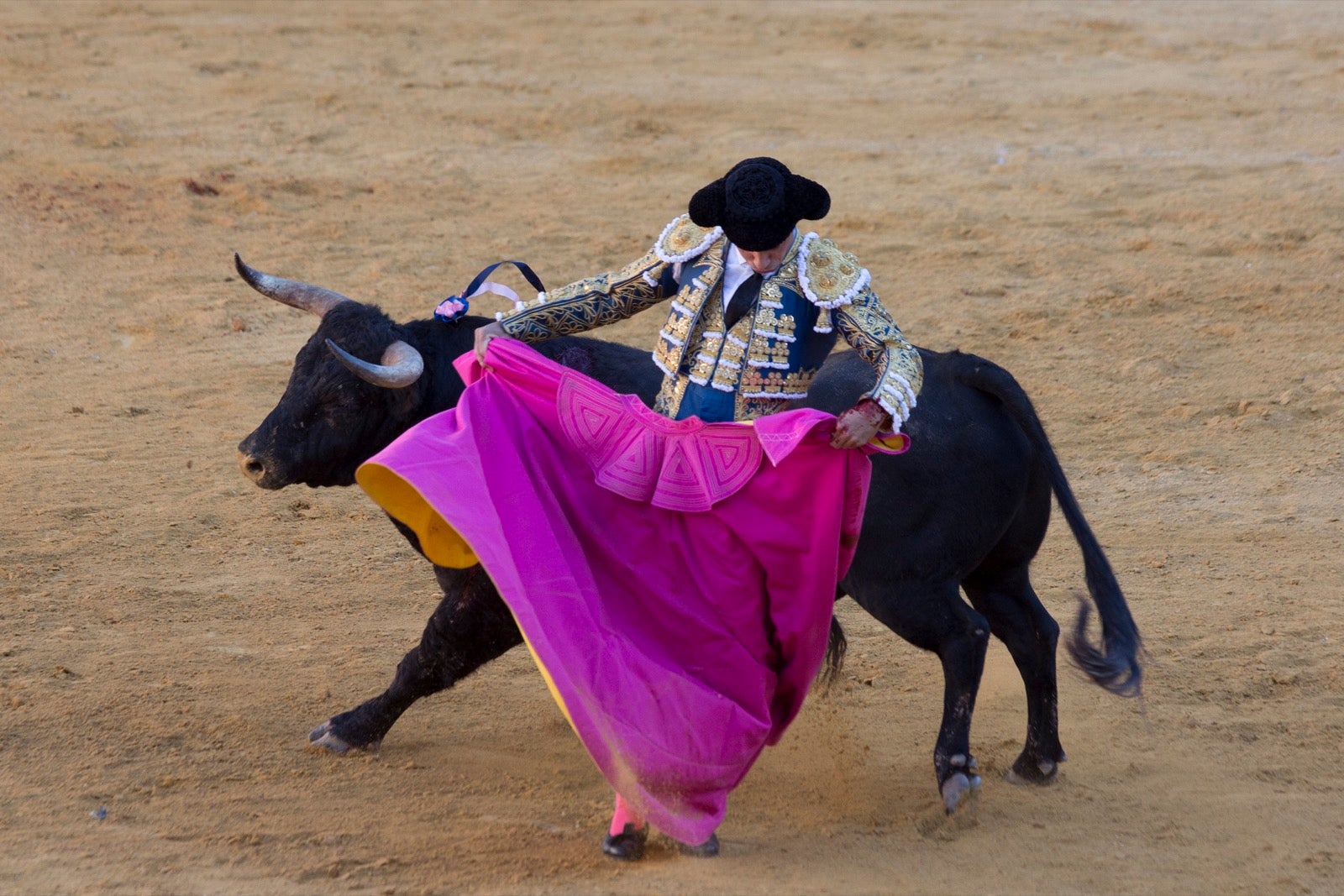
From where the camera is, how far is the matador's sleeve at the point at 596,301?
3867 millimetres

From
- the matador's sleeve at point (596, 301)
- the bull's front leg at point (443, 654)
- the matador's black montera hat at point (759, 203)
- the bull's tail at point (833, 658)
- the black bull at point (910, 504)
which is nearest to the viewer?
the matador's black montera hat at point (759, 203)

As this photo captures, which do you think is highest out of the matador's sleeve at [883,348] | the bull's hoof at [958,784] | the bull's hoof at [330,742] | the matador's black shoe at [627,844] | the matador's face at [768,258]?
the matador's face at [768,258]

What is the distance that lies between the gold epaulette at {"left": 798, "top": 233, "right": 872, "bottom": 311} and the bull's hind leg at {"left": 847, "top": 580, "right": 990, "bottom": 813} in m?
0.82

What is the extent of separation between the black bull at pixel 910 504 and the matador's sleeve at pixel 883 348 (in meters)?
0.39

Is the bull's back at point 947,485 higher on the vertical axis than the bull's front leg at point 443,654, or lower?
higher

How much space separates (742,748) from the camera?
366cm

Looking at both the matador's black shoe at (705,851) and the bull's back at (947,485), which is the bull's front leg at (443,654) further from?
the bull's back at (947,485)

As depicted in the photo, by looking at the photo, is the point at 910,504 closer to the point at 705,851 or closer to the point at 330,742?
the point at 705,851

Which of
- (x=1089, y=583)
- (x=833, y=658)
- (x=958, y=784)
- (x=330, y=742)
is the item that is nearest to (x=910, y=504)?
(x=1089, y=583)

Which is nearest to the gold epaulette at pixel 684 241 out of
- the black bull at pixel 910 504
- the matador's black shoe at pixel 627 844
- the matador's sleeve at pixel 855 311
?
the matador's sleeve at pixel 855 311

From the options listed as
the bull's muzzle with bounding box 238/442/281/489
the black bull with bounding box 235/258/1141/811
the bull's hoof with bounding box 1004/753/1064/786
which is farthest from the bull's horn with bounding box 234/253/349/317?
the bull's hoof with bounding box 1004/753/1064/786

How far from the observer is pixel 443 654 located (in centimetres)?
418

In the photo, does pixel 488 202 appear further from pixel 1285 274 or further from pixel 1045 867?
pixel 1045 867

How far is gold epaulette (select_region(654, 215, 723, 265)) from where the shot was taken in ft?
12.5
